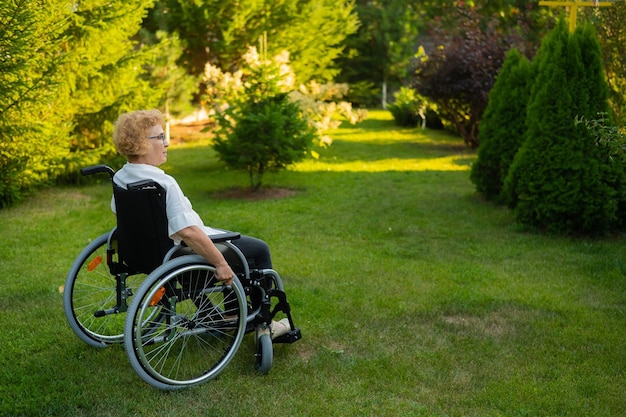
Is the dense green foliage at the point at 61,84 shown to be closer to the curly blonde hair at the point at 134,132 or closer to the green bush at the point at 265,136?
the green bush at the point at 265,136

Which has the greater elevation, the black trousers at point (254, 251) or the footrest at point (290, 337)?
the black trousers at point (254, 251)

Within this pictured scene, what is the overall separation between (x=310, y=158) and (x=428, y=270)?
7269 millimetres

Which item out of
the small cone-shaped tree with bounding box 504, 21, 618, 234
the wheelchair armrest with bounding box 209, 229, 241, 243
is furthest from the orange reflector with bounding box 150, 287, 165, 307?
the small cone-shaped tree with bounding box 504, 21, 618, 234

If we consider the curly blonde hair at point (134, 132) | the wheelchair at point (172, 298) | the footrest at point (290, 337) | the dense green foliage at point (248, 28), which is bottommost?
the footrest at point (290, 337)

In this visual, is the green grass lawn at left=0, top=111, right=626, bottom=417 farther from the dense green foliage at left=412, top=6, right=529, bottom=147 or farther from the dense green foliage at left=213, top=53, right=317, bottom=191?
the dense green foliage at left=412, top=6, right=529, bottom=147

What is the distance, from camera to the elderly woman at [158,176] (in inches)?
128

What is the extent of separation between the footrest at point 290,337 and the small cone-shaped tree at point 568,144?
12.0 ft

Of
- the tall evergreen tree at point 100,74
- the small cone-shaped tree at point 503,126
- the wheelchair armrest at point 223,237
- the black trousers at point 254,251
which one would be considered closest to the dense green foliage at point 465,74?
the small cone-shaped tree at point 503,126

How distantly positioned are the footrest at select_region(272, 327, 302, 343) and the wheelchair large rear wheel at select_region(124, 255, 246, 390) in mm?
294

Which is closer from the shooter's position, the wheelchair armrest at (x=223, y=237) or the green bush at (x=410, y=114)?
the wheelchair armrest at (x=223, y=237)

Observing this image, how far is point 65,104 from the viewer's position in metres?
8.98

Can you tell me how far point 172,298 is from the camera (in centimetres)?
331

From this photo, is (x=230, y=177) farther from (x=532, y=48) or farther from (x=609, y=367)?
(x=609, y=367)

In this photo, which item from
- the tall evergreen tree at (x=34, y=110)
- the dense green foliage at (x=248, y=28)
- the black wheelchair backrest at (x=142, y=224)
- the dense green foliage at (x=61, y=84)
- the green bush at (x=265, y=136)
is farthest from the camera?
the dense green foliage at (x=248, y=28)
